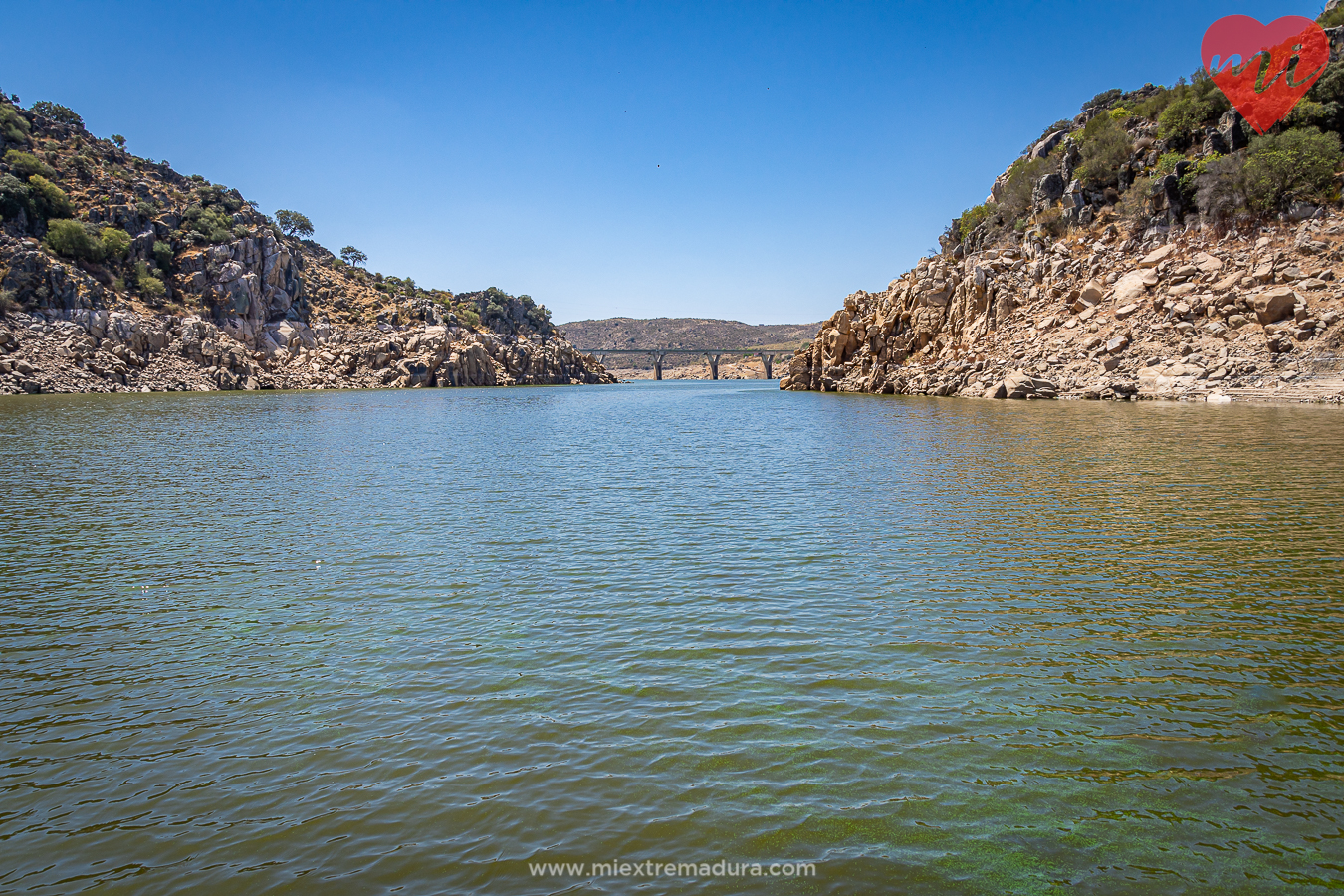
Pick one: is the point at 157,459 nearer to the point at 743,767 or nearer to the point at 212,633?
the point at 212,633

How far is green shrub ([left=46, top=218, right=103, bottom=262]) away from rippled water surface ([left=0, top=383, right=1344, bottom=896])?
9358cm

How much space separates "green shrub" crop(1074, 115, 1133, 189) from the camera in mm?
64625

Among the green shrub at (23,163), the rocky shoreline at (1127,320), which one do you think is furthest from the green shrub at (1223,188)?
the green shrub at (23,163)

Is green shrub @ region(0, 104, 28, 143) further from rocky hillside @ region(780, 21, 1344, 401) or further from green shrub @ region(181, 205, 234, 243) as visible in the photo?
rocky hillside @ region(780, 21, 1344, 401)

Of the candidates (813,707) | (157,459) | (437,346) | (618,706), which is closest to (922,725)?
(813,707)

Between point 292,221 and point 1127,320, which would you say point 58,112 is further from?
point 1127,320

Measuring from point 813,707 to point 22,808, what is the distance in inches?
287

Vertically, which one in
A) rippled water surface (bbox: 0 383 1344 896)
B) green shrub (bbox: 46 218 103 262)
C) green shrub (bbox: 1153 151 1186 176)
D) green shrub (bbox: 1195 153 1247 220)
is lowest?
rippled water surface (bbox: 0 383 1344 896)

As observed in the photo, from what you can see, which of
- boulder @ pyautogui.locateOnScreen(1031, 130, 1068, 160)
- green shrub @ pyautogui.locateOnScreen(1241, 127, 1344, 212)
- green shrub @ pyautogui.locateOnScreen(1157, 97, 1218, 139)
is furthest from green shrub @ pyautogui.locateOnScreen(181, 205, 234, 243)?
green shrub @ pyautogui.locateOnScreen(1241, 127, 1344, 212)

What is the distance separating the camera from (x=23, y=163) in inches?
3831

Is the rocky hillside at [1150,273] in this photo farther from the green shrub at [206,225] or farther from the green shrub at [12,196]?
the green shrub at [12,196]

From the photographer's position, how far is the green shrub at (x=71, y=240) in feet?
296

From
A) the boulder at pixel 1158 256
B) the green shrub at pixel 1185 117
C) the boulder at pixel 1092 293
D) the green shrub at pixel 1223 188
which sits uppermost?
the green shrub at pixel 1185 117

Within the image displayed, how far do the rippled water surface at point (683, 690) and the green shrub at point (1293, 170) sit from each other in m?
42.5
